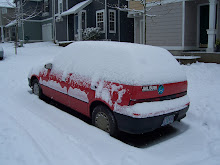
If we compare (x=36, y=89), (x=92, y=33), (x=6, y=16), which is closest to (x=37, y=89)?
(x=36, y=89)

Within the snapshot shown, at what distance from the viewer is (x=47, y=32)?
3041 cm

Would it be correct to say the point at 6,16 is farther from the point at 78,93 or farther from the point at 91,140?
the point at 91,140

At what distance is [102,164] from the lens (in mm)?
3369

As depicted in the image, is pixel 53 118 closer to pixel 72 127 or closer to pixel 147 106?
pixel 72 127

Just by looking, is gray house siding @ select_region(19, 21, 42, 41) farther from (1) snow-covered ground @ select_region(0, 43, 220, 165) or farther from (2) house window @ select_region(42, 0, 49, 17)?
(1) snow-covered ground @ select_region(0, 43, 220, 165)

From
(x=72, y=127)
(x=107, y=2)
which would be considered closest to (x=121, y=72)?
(x=72, y=127)

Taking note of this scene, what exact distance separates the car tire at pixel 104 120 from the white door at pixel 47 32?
1031 inches

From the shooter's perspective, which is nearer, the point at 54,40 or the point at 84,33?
the point at 84,33

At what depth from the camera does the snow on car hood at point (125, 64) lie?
4141 millimetres

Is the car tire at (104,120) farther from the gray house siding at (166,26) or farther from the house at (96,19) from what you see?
the house at (96,19)

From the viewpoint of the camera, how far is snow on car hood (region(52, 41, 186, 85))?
414cm

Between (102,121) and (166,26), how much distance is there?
1114 cm

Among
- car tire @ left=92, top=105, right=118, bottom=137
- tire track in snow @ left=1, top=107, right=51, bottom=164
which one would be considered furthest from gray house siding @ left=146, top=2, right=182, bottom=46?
tire track in snow @ left=1, top=107, right=51, bottom=164

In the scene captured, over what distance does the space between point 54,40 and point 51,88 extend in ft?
74.1
